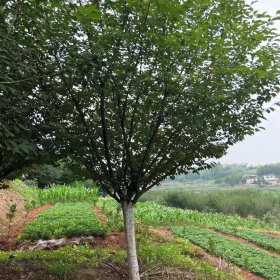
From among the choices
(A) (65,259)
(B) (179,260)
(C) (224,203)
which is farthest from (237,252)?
(C) (224,203)

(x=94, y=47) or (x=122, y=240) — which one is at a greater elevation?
(x=94, y=47)

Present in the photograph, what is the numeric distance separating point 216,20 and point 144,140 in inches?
69.6

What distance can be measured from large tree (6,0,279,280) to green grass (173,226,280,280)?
204 inches

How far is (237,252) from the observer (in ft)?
39.7

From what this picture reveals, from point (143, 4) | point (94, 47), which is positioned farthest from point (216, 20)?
point (94, 47)

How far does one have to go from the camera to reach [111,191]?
6.47m

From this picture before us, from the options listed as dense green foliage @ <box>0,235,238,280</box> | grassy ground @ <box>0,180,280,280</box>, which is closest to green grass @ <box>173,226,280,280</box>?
grassy ground @ <box>0,180,280,280</box>

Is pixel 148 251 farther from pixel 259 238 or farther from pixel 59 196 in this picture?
pixel 59 196

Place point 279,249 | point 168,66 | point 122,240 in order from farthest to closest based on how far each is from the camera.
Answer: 1. point 279,249
2. point 122,240
3. point 168,66

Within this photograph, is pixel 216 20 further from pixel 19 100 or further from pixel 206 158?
pixel 19 100

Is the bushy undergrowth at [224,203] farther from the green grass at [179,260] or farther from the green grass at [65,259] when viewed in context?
the green grass at [65,259]

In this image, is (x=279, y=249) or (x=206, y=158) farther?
(x=279, y=249)

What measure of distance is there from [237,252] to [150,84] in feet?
26.6

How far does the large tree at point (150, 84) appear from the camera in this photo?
4.95 metres
